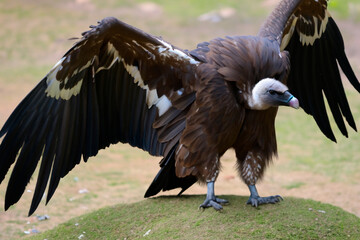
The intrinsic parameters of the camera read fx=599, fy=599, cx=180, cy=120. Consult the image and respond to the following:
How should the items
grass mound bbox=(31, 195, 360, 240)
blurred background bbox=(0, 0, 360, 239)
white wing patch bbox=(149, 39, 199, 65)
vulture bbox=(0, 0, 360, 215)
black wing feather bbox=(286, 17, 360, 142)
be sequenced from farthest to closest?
1. blurred background bbox=(0, 0, 360, 239)
2. black wing feather bbox=(286, 17, 360, 142)
3. white wing patch bbox=(149, 39, 199, 65)
4. vulture bbox=(0, 0, 360, 215)
5. grass mound bbox=(31, 195, 360, 240)

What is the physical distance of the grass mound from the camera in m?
4.93

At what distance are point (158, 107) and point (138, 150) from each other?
16.6 ft

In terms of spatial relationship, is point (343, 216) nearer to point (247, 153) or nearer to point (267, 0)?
point (247, 153)

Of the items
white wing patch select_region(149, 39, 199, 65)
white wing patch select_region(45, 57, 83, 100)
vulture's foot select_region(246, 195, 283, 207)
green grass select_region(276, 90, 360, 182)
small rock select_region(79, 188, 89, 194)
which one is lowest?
vulture's foot select_region(246, 195, 283, 207)

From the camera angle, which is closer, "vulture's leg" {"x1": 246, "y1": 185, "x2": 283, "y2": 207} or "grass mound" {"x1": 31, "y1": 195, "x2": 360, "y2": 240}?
"grass mound" {"x1": 31, "y1": 195, "x2": 360, "y2": 240}

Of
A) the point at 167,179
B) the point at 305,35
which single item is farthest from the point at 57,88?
the point at 305,35

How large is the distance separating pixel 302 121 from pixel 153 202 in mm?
6477

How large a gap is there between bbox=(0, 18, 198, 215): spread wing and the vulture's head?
65 cm

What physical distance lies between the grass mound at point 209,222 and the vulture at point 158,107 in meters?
0.19

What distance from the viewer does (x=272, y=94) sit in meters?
4.98

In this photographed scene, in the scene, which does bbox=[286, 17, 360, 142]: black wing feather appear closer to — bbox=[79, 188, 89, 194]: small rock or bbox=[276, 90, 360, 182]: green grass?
bbox=[276, 90, 360, 182]: green grass

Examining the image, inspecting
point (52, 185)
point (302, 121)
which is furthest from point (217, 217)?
point (302, 121)

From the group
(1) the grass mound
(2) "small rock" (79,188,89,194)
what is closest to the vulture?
(1) the grass mound

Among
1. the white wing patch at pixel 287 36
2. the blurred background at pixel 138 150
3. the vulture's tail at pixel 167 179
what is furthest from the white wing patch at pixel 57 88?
the white wing patch at pixel 287 36
